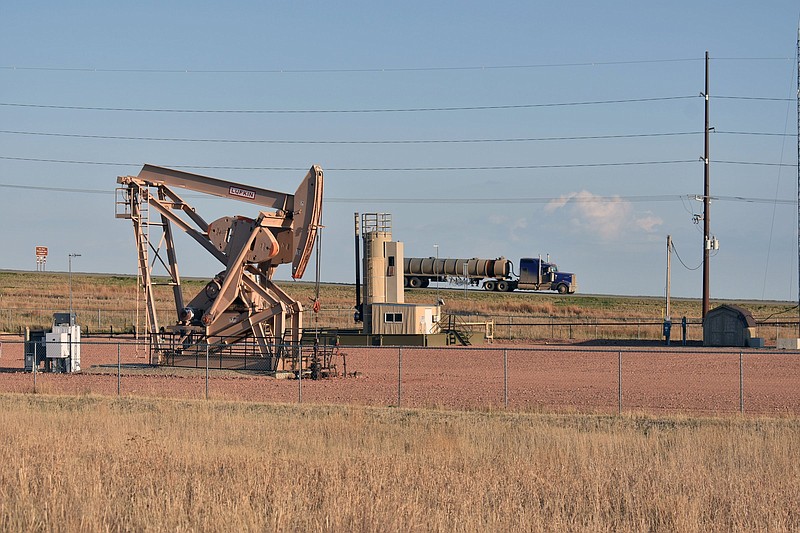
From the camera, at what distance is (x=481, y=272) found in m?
89.0

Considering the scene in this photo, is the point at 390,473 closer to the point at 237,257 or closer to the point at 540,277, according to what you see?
the point at 237,257

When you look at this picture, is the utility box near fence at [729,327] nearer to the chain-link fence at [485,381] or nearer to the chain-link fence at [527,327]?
the chain-link fence at [527,327]

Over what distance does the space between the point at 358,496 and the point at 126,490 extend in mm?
2764

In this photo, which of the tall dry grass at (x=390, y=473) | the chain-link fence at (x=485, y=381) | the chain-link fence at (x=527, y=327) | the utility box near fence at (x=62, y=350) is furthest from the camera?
the chain-link fence at (x=527, y=327)

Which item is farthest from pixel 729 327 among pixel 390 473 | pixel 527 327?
pixel 390 473

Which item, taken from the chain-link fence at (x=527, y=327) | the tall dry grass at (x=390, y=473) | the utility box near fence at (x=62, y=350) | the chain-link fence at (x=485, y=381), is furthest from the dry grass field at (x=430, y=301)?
the tall dry grass at (x=390, y=473)

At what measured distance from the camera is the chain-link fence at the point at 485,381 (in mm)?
26078

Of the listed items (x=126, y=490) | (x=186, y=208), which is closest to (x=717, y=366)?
(x=186, y=208)

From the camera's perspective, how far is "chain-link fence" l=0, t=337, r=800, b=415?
2608 centimetres

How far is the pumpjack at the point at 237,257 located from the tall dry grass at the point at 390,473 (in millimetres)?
11598

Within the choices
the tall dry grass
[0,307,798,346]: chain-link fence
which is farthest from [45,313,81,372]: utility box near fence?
[0,307,798,346]: chain-link fence

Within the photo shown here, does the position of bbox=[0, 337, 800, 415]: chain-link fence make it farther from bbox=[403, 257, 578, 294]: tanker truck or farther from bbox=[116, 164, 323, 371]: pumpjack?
bbox=[403, 257, 578, 294]: tanker truck

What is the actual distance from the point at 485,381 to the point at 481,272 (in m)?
56.8

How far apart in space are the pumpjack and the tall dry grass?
11.6 metres
